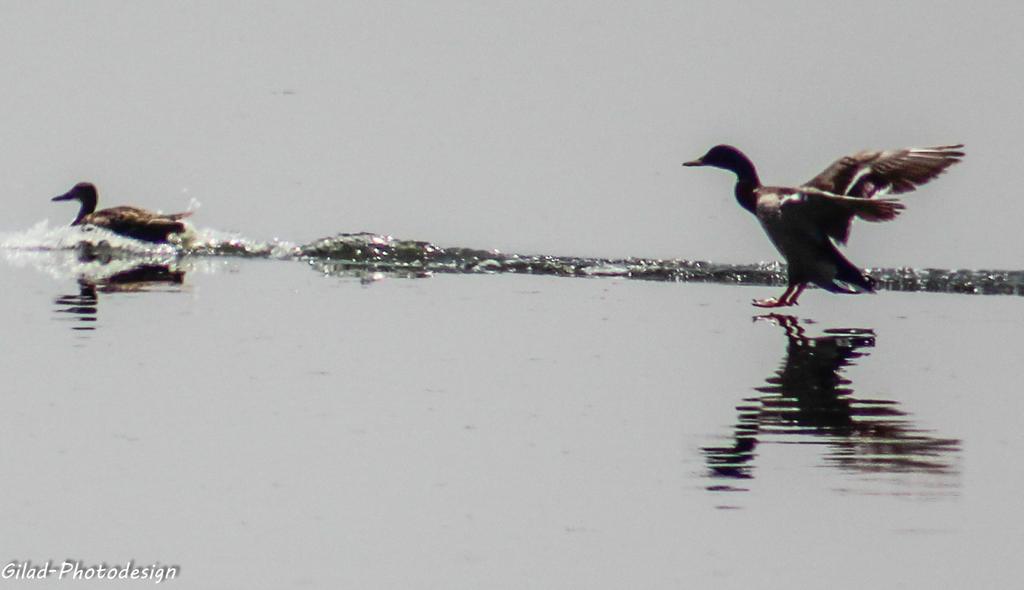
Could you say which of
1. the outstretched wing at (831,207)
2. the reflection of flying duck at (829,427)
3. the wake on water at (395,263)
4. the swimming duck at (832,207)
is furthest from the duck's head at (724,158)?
the reflection of flying duck at (829,427)

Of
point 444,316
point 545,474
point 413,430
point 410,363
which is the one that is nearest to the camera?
point 545,474

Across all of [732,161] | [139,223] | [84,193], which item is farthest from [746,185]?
[84,193]

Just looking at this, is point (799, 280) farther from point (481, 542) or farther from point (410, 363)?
point (481, 542)

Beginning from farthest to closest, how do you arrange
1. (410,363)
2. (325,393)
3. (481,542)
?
(410,363)
(325,393)
(481,542)

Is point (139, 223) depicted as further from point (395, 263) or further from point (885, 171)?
point (885, 171)

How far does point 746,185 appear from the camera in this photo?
58.5ft

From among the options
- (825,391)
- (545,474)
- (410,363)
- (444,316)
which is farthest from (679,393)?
(444,316)

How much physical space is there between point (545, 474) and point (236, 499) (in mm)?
1634

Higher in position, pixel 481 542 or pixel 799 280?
pixel 799 280

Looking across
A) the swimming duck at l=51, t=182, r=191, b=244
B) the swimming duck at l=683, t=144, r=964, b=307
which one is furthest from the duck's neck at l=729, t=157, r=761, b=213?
the swimming duck at l=51, t=182, r=191, b=244

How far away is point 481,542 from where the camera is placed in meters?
8.67

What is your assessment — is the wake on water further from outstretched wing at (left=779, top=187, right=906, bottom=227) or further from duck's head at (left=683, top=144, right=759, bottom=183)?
outstretched wing at (left=779, top=187, right=906, bottom=227)

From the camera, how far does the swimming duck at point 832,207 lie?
54.5ft

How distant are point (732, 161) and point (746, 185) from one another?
1.53 ft
